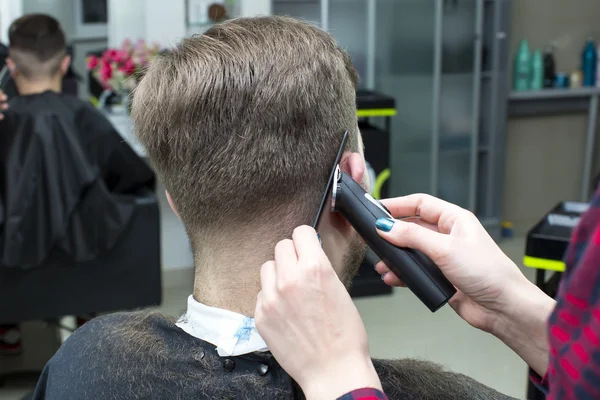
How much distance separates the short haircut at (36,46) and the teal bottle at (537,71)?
3.35 meters

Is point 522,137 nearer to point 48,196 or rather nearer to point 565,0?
point 565,0

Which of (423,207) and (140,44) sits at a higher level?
(140,44)

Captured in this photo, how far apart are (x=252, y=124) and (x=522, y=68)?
439 centimetres

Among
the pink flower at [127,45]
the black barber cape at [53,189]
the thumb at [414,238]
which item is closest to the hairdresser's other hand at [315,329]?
the thumb at [414,238]

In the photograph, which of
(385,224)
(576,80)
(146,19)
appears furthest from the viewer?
(576,80)

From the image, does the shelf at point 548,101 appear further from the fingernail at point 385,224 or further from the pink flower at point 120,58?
the fingernail at point 385,224

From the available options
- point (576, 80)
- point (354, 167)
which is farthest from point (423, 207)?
point (576, 80)

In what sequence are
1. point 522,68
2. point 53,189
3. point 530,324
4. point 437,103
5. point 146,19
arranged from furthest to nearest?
1. point 522,68
2. point 437,103
3. point 146,19
4. point 53,189
5. point 530,324

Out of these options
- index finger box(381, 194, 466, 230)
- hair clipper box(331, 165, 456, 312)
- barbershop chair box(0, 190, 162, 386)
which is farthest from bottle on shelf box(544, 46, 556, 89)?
hair clipper box(331, 165, 456, 312)

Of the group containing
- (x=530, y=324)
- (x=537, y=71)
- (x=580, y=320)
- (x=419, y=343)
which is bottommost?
(x=419, y=343)

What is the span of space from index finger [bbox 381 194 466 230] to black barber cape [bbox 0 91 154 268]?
Result: 1912 millimetres

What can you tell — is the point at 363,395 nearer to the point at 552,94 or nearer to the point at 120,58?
the point at 120,58

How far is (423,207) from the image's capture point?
4.19ft

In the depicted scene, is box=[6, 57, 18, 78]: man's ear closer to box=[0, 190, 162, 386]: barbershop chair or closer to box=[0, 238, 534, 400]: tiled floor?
box=[0, 190, 162, 386]: barbershop chair
